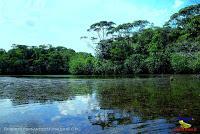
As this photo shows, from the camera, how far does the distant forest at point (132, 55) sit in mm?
52625

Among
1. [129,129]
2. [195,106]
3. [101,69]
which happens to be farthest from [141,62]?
[129,129]

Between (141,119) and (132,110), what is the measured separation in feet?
6.62

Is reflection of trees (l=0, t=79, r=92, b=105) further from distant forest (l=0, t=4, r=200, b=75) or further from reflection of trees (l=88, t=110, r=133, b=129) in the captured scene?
distant forest (l=0, t=4, r=200, b=75)

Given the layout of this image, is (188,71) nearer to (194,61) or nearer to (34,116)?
(194,61)

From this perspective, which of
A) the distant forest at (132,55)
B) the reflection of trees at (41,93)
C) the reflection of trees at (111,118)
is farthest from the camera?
the distant forest at (132,55)

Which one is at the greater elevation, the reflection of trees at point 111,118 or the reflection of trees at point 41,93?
the reflection of trees at point 41,93

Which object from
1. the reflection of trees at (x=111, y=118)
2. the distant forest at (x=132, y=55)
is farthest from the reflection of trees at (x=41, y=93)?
the distant forest at (x=132, y=55)

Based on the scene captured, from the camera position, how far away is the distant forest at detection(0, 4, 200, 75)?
52.6 meters

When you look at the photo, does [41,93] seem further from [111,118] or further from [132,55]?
[132,55]

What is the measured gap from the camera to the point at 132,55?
2562 inches

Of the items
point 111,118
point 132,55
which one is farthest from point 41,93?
point 132,55

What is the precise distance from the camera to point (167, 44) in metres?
61.8

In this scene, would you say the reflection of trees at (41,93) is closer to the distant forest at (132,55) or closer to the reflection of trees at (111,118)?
the reflection of trees at (111,118)

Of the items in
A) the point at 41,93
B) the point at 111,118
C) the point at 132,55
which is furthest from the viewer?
the point at 132,55
